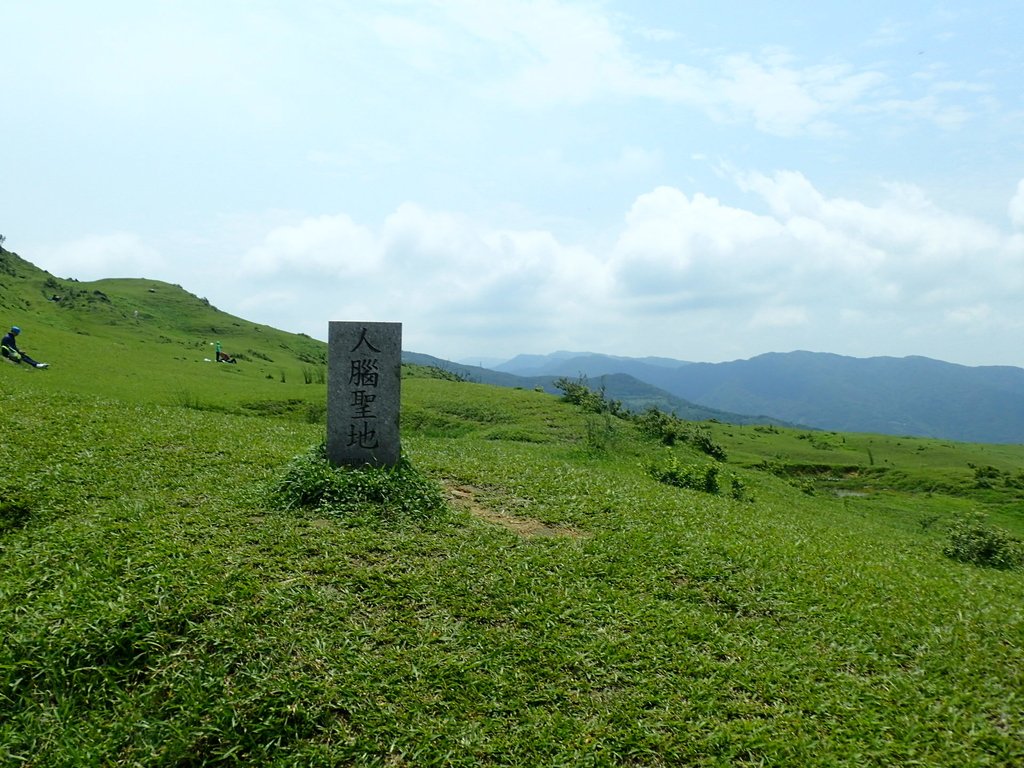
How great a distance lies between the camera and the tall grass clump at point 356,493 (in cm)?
895

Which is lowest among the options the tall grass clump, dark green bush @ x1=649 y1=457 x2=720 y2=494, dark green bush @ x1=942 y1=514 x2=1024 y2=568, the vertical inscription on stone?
dark green bush @ x1=942 y1=514 x2=1024 y2=568

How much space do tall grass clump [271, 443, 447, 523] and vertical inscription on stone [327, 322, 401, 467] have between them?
32 cm

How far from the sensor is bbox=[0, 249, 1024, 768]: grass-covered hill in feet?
16.9

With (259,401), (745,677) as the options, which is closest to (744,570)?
(745,677)

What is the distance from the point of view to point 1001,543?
12.5m

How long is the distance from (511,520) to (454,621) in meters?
3.39

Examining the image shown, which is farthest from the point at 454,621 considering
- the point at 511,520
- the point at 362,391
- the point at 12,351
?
the point at 12,351

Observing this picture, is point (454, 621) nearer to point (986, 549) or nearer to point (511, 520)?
point (511, 520)

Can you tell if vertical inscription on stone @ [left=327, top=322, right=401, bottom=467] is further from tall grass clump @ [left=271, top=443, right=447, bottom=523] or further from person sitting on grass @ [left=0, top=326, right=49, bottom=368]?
person sitting on grass @ [left=0, top=326, right=49, bottom=368]

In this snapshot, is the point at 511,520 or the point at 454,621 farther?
the point at 511,520

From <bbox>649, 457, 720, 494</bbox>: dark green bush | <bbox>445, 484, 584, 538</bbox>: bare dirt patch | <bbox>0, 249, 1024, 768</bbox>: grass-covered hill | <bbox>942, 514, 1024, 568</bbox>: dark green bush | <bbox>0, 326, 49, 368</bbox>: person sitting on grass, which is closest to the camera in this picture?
<bbox>0, 249, 1024, 768</bbox>: grass-covered hill

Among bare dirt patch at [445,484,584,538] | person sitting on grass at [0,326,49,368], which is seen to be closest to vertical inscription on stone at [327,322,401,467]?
bare dirt patch at [445,484,584,538]

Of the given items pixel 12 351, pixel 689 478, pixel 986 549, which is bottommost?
pixel 986 549

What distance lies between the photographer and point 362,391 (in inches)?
399
